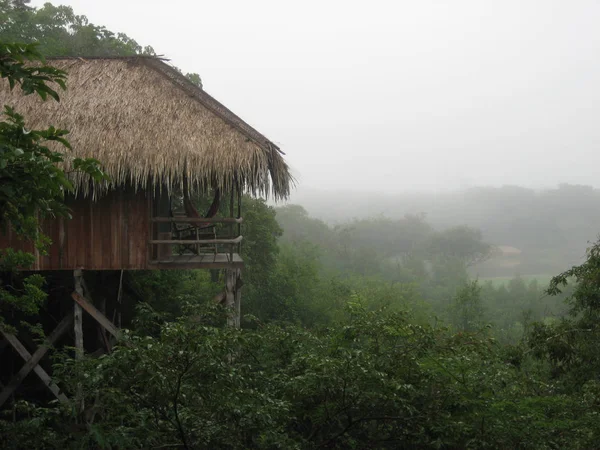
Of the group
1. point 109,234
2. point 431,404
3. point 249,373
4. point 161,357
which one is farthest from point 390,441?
point 109,234

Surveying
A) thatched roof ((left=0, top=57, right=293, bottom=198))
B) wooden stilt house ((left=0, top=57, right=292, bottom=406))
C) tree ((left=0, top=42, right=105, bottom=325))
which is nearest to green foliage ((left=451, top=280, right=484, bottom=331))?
thatched roof ((left=0, top=57, right=293, bottom=198))

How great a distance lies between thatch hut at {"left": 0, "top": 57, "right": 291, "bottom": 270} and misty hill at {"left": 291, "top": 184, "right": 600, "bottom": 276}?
207ft

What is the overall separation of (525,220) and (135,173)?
80924 mm

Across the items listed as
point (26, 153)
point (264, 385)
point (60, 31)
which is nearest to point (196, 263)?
point (264, 385)

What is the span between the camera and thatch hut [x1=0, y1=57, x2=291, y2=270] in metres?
7.46

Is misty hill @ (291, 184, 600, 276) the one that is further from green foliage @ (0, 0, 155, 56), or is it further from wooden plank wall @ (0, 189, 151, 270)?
wooden plank wall @ (0, 189, 151, 270)

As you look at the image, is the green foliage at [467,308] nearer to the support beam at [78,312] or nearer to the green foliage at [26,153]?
the support beam at [78,312]

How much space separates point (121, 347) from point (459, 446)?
2.95 metres

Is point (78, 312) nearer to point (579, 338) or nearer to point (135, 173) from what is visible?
point (135, 173)

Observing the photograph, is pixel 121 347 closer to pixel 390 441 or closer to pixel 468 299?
pixel 390 441

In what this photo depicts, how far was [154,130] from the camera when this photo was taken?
777 centimetres

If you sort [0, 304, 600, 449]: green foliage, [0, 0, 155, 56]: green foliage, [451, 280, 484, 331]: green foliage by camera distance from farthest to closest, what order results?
[451, 280, 484, 331]: green foliage → [0, 0, 155, 56]: green foliage → [0, 304, 600, 449]: green foliage

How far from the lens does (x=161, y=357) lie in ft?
13.3

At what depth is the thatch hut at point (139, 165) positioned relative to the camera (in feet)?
24.5
